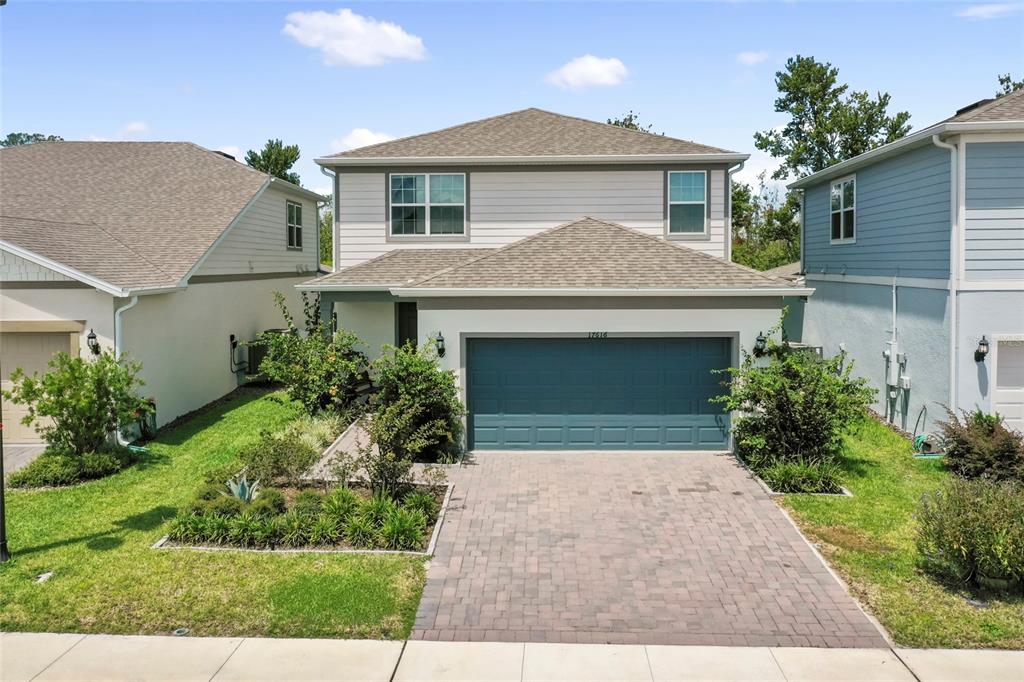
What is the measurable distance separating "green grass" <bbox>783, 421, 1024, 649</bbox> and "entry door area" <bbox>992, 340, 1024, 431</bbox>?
1.89 metres

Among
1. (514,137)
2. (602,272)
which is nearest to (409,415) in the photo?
(602,272)

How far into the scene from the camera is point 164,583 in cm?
861

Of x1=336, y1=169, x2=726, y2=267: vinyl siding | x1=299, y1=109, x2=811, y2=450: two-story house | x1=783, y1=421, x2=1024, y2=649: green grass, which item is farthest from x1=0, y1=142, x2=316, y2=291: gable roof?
x1=783, y1=421, x2=1024, y2=649: green grass

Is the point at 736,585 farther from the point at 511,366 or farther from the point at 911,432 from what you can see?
the point at 911,432

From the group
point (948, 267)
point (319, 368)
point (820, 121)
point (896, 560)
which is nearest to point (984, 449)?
point (948, 267)

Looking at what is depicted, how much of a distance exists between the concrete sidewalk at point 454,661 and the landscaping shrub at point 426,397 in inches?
241

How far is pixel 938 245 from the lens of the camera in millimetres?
14500

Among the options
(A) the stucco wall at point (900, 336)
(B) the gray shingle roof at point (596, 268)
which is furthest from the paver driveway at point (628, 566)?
(A) the stucco wall at point (900, 336)

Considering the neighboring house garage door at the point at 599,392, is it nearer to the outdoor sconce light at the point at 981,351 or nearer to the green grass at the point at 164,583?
the outdoor sconce light at the point at 981,351

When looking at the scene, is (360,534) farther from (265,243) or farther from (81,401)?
(265,243)

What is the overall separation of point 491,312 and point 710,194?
7.27 m

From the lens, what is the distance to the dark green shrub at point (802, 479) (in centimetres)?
1192

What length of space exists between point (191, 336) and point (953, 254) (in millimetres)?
15311

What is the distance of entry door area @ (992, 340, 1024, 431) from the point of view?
46.3 feet
